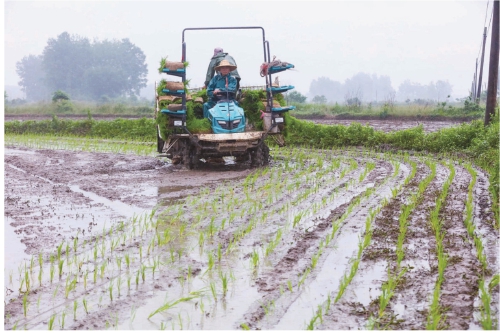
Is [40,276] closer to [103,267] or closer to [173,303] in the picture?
[103,267]

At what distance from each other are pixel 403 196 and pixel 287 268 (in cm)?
351

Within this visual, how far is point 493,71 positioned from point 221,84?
736cm

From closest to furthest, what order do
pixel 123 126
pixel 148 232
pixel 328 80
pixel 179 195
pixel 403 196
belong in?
pixel 148 232
pixel 403 196
pixel 179 195
pixel 123 126
pixel 328 80

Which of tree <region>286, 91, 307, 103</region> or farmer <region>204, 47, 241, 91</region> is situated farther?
tree <region>286, 91, 307, 103</region>

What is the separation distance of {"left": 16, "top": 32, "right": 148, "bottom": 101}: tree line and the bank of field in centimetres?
4322

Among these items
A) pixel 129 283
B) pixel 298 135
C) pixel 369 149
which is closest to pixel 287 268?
pixel 129 283

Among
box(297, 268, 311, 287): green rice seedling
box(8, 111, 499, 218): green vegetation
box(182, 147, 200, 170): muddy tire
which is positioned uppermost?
box(8, 111, 499, 218): green vegetation

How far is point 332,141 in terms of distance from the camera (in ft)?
49.2

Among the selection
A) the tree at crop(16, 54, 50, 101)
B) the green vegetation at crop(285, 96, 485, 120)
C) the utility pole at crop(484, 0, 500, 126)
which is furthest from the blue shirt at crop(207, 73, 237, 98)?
the tree at crop(16, 54, 50, 101)

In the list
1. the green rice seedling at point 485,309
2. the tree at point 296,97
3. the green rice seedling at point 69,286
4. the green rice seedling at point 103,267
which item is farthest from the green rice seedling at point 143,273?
the tree at point 296,97

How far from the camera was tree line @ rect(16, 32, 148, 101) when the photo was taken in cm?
5147

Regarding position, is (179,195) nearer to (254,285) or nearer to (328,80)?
(254,285)

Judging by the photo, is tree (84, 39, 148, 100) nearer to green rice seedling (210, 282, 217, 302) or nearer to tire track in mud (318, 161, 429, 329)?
tire track in mud (318, 161, 429, 329)

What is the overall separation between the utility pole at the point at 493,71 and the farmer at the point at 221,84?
6544 mm
